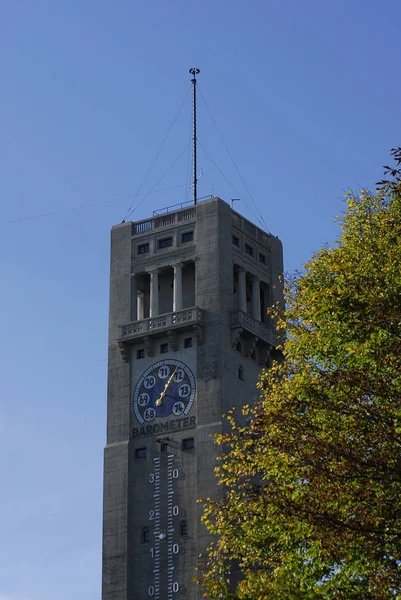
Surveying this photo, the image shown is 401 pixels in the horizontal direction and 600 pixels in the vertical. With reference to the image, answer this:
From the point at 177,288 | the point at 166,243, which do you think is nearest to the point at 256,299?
the point at 177,288

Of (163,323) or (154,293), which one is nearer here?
(163,323)

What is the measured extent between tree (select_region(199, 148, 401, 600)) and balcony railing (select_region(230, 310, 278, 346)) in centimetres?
5076

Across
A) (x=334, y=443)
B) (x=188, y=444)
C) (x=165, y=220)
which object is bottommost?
(x=334, y=443)

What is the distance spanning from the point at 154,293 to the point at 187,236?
215 inches

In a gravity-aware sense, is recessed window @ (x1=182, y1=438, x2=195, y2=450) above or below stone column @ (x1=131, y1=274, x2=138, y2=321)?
below

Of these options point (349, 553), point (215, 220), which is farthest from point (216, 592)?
point (215, 220)

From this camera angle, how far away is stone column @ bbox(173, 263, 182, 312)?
102688 millimetres

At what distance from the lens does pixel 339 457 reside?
3891cm

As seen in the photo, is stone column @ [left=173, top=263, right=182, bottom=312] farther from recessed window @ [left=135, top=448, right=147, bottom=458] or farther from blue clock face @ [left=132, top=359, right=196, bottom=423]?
recessed window @ [left=135, top=448, right=147, bottom=458]

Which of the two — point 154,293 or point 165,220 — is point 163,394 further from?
point 165,220

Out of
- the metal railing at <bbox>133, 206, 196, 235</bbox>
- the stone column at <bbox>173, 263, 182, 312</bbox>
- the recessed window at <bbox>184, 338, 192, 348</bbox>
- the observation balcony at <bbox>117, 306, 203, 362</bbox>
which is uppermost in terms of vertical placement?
the metal railing at <bbox>133, 206, 196, 235</bbox>

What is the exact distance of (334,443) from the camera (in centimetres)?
3941

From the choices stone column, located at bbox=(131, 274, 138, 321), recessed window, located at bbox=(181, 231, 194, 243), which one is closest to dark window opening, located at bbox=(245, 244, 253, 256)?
recessed window, located at bbox=(181, 231, 194, 243)

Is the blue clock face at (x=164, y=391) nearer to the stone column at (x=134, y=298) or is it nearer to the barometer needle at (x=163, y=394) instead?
the barometer needle at (x=163, y=394)
